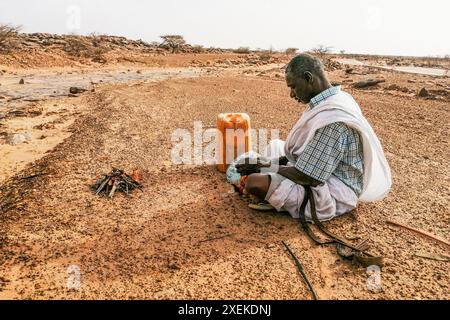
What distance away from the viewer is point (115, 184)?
3.70 metres

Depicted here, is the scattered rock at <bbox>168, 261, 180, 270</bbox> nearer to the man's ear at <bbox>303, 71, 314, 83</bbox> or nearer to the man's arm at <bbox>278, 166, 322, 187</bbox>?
the man's arm at <bbox>278, 166, 322, 187</bbox>

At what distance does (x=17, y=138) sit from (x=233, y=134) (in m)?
3.30

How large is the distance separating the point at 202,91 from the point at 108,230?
7485 mm

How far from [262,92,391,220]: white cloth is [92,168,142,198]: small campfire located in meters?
1.48

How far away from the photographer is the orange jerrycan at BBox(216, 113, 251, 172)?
4027mm

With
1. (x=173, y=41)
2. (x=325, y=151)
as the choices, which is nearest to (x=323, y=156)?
→ (x=325, y=151)

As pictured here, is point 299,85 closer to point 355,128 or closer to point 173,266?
point 355,128

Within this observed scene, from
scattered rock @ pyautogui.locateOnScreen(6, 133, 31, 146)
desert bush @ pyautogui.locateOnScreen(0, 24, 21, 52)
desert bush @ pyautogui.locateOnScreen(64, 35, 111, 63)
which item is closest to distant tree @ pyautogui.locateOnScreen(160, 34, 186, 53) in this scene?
desert bush @ pyautogui.locateOnScreen(64, 35, 111, 63)

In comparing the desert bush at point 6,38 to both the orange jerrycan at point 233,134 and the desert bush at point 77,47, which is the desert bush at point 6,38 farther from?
A: the orange jerrycan at point 233,134

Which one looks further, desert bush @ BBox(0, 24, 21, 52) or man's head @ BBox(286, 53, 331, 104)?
desert bush @ BBox(0, 24, 21, 52)

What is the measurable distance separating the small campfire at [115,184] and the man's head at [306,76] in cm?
190

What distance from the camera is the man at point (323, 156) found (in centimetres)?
280

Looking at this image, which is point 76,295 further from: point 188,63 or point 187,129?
point 188,63
